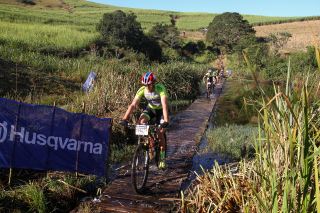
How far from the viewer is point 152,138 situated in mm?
7465

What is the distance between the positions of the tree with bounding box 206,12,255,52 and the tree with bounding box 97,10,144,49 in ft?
79.0

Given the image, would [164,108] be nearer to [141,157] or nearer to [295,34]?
[141,157]

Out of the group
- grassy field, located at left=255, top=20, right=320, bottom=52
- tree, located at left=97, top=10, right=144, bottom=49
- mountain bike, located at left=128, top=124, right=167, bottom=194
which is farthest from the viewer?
grassy field, located at left=255, top=20, right=320, bottom=52

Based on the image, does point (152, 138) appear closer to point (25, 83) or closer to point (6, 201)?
point (6, 201)

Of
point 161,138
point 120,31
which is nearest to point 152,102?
point 161,138

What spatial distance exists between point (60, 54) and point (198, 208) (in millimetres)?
26210

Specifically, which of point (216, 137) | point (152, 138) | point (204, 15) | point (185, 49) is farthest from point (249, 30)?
point (152, 138)

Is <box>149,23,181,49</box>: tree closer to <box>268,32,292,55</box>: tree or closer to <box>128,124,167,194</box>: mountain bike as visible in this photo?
<box>268,32,292,55</box>: tree

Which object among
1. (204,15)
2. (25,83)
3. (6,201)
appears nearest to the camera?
(6,201)

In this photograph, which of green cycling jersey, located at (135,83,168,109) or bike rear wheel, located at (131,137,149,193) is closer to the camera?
bike rear wheel, located at (131,137,149,193)

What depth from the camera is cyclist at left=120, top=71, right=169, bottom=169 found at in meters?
7.15

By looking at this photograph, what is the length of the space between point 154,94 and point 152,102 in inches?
8.4

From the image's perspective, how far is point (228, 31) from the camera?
7031cm

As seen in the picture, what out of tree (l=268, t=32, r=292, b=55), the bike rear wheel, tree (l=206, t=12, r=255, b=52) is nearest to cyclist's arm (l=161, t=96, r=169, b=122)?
the bike rear wheel
